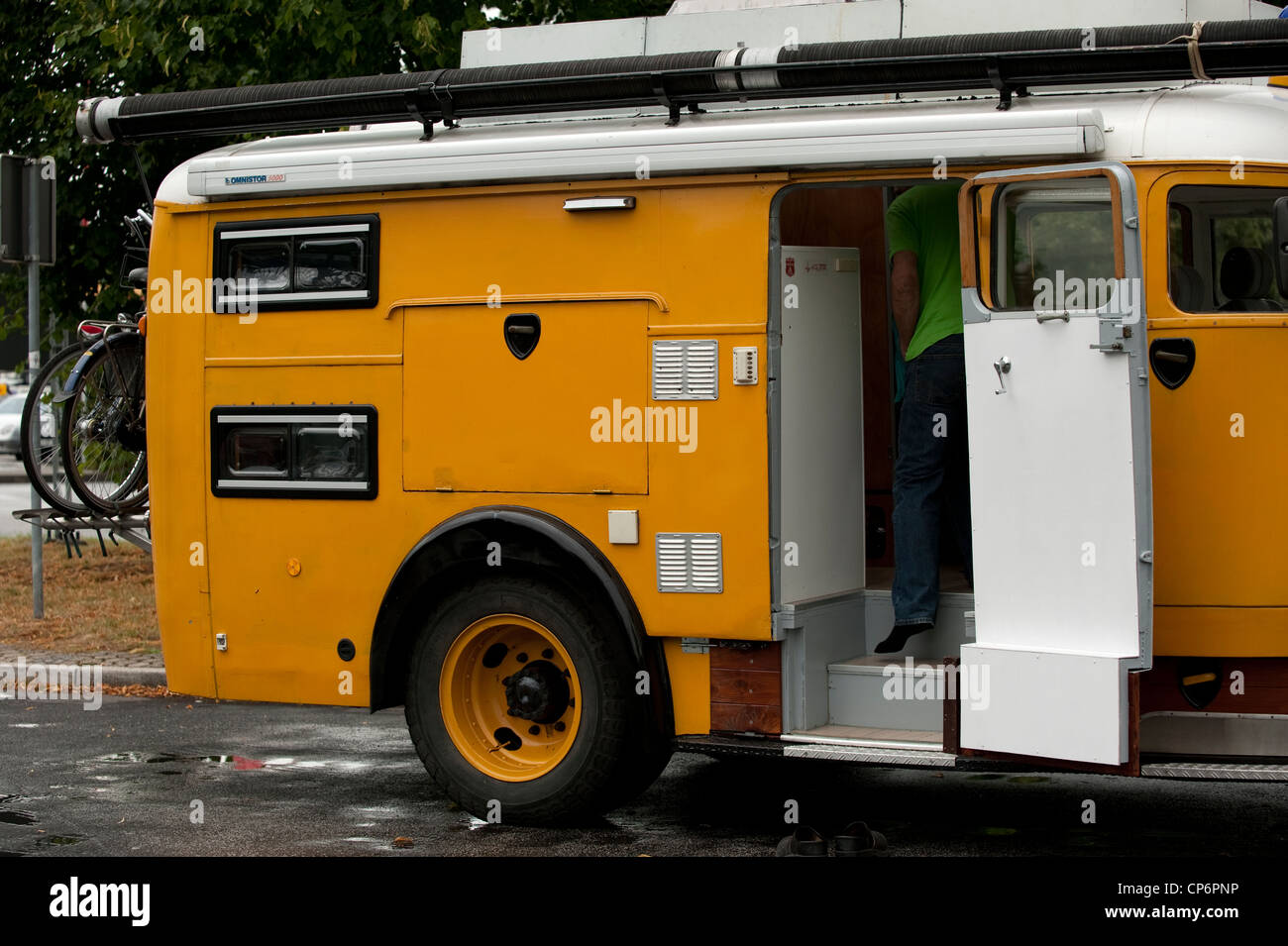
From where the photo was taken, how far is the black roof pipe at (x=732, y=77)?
6145mm

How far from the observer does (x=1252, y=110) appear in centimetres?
619

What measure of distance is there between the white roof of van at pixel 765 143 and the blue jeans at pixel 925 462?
2.83ft

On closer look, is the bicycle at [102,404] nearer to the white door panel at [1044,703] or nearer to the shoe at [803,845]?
the shoe at [803,845]

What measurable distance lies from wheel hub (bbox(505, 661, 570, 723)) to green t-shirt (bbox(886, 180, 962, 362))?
75.5 inches

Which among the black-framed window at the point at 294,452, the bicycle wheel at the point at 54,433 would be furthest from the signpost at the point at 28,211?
the black-framed window at the point at 294,452

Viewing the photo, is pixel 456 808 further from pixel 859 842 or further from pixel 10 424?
pixel 10 424

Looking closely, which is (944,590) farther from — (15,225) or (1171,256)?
(15,225)

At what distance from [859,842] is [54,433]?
7.76 meters

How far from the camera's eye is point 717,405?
6.76 m

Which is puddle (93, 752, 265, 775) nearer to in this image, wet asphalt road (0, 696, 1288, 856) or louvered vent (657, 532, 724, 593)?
wet asphalt road (0, 696, 1288, 856)

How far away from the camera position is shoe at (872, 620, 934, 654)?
689 centimetres

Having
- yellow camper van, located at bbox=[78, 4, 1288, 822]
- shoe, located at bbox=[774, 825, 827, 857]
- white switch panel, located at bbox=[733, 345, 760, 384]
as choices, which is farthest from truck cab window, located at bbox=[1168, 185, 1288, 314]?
shoe, located at bbox=[774, 825, 827, 857]

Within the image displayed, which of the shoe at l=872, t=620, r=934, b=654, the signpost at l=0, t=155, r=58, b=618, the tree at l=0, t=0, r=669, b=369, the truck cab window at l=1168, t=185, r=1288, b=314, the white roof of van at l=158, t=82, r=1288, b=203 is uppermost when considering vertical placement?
the tree at l=0, t=0, r=669, b=369
